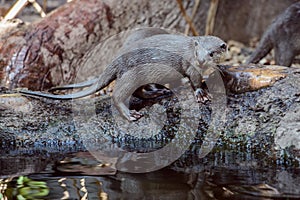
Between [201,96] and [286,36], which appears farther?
[286,36]

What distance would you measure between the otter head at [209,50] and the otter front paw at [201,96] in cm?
13

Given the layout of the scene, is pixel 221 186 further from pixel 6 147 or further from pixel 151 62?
pixel 6 147

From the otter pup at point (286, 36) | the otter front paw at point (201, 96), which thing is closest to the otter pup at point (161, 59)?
the otter front paw at point (201, 96)

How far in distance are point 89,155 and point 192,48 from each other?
0.73m

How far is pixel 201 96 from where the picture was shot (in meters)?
2.46

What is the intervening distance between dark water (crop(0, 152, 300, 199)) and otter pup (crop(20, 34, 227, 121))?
40 cm

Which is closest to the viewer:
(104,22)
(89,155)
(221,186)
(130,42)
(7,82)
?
(221,186)

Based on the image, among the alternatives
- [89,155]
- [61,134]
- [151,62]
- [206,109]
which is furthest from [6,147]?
[206,109]

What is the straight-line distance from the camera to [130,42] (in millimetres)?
2752

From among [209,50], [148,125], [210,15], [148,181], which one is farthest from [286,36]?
[148,181]

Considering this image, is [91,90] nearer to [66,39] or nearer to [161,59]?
[161,59]

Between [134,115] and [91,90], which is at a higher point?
[91,90]

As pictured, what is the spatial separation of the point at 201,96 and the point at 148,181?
0.69 m

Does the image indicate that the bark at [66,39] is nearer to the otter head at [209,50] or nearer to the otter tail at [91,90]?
the otter tail at [91,90]
